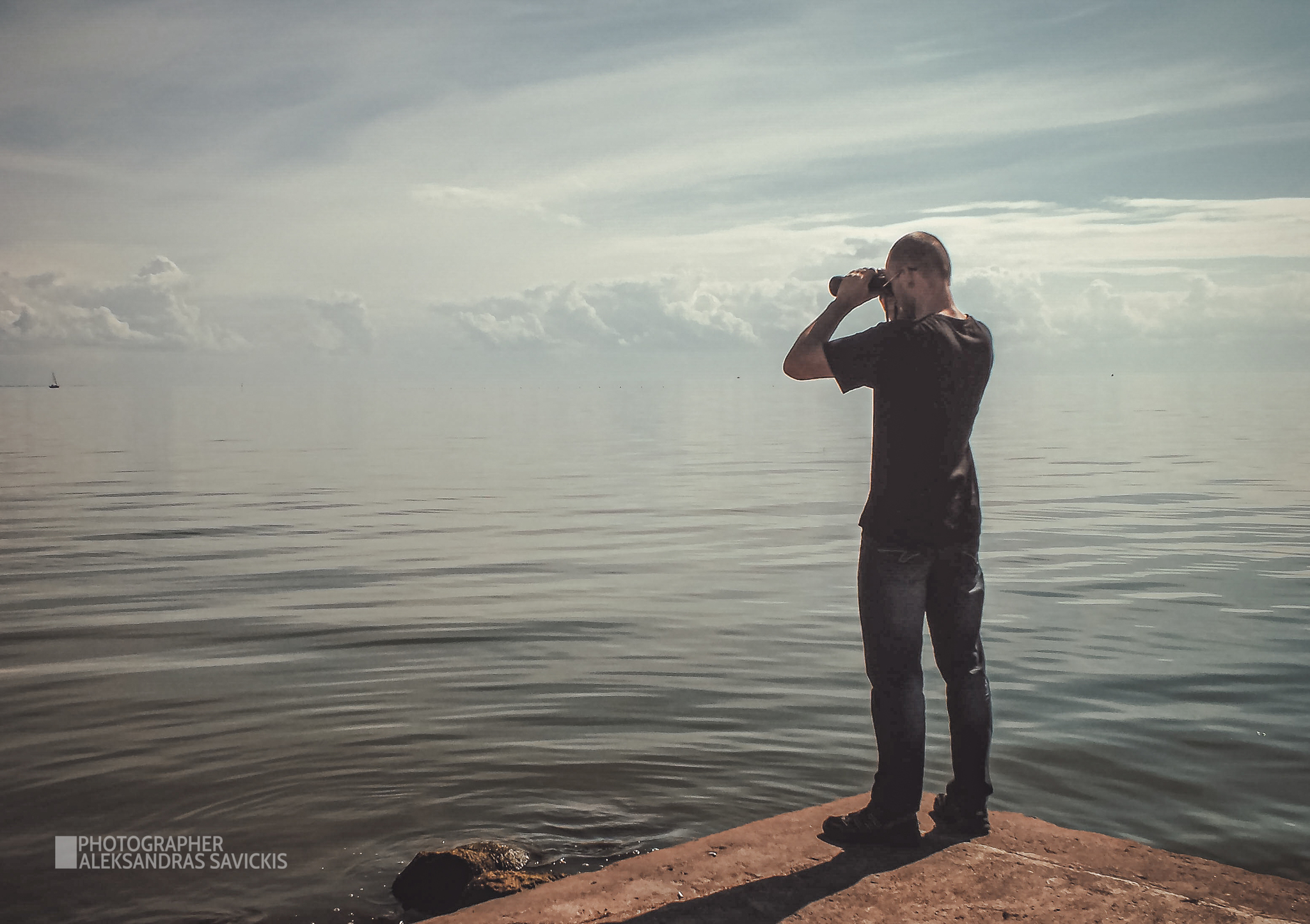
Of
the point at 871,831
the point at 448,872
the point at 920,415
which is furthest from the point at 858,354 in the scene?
the point at 448,872

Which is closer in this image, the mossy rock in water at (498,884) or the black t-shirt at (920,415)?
the black t-shirt at (920,415)

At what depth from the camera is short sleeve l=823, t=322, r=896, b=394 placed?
4309mm

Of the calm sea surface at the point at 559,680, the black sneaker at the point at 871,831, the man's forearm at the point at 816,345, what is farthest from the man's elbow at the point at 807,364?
the calm sea surface at the point at 559,680

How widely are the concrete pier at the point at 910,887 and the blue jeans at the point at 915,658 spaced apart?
0.92 ft

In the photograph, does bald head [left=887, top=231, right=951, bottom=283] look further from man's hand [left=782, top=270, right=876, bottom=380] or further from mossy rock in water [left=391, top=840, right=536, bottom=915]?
mossy rock in water [left=391, top=840, right=536, bottom=915]

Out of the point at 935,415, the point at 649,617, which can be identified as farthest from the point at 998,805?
the point at 649,617

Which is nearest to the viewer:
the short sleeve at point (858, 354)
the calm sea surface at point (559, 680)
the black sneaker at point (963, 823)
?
the short sleeve at point (858, 354)

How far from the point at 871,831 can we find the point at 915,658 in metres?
0.74

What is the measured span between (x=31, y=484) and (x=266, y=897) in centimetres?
2657

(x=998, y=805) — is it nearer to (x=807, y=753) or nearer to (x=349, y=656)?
(x=807, y=753)

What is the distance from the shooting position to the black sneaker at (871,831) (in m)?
4.49

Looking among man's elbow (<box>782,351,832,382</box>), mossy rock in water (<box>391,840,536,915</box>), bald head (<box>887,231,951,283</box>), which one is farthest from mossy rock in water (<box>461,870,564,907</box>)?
bald head (<box>887,231,951,283</box>)

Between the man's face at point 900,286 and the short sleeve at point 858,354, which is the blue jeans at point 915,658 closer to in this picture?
the short sleeve at point 858,354

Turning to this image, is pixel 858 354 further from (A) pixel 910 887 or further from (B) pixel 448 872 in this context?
(B) pixel 448 872
